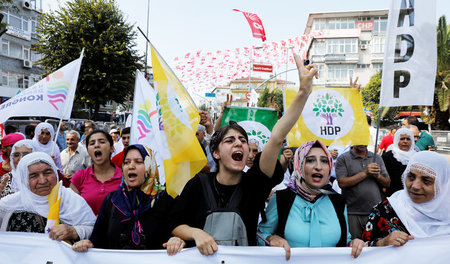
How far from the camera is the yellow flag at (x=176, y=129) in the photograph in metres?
2.72

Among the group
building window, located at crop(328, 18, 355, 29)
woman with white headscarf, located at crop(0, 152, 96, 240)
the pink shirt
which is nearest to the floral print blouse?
woman with white headscarf, located at crop(0, 152, 96, 240)

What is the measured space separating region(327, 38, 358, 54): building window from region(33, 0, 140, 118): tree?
35917mm

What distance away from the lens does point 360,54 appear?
51000 mm

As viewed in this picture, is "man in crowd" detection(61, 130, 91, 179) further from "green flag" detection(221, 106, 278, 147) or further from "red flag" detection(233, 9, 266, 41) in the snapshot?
"red flag" detection(233, 9, 266, 41)

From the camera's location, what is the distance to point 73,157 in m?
5.73

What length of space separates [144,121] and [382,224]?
11.3 ft

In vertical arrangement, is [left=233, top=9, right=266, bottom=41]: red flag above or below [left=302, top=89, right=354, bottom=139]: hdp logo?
above

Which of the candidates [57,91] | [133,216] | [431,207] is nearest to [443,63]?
[431,207]

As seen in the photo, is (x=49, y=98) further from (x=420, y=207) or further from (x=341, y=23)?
(x=341, y=23)

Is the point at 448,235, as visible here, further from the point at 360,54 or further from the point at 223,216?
the point at 360,54

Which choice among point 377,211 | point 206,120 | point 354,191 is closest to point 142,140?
point 206,120

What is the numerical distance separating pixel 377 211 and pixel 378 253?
315mm

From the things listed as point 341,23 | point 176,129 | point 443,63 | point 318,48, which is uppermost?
point 341,23

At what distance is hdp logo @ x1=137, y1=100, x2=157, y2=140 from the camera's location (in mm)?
4867
